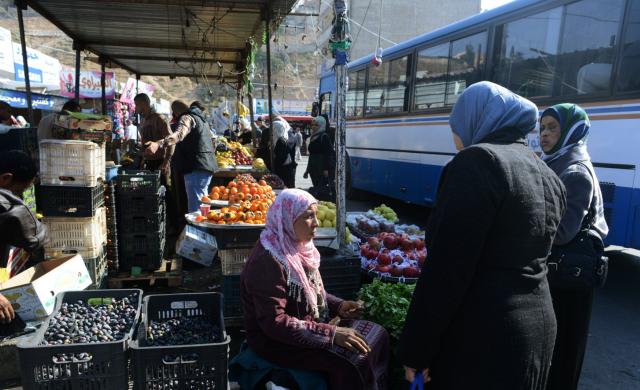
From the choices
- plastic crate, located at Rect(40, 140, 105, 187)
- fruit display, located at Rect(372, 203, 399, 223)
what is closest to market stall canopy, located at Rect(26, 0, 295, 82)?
plastic crate, located at Rect(40, 140, 105, 187)

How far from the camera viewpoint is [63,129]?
437 centimetres

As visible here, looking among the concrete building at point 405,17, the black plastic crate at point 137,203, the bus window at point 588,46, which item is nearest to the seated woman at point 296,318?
the black plastic crate at point 137,203

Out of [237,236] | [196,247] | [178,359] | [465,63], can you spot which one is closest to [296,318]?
[178,359]

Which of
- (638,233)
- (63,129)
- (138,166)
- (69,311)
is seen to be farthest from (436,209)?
(138,166)

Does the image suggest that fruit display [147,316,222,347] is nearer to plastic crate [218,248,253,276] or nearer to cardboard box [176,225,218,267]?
plastic crate [218,248,253,276]

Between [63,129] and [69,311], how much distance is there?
240cm

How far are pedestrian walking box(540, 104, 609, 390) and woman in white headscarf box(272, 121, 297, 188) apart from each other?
6511 mm

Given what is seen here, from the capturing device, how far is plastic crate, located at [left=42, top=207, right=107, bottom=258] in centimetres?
420

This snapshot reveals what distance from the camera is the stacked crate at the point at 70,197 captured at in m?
4.11

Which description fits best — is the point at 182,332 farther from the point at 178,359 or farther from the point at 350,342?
the point at 350,342

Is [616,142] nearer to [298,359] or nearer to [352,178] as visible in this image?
[298,359]

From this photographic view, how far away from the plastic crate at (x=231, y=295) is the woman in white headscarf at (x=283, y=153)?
16.7 ft

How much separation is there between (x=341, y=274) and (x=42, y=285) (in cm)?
224

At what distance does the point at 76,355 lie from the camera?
7.11 feet
